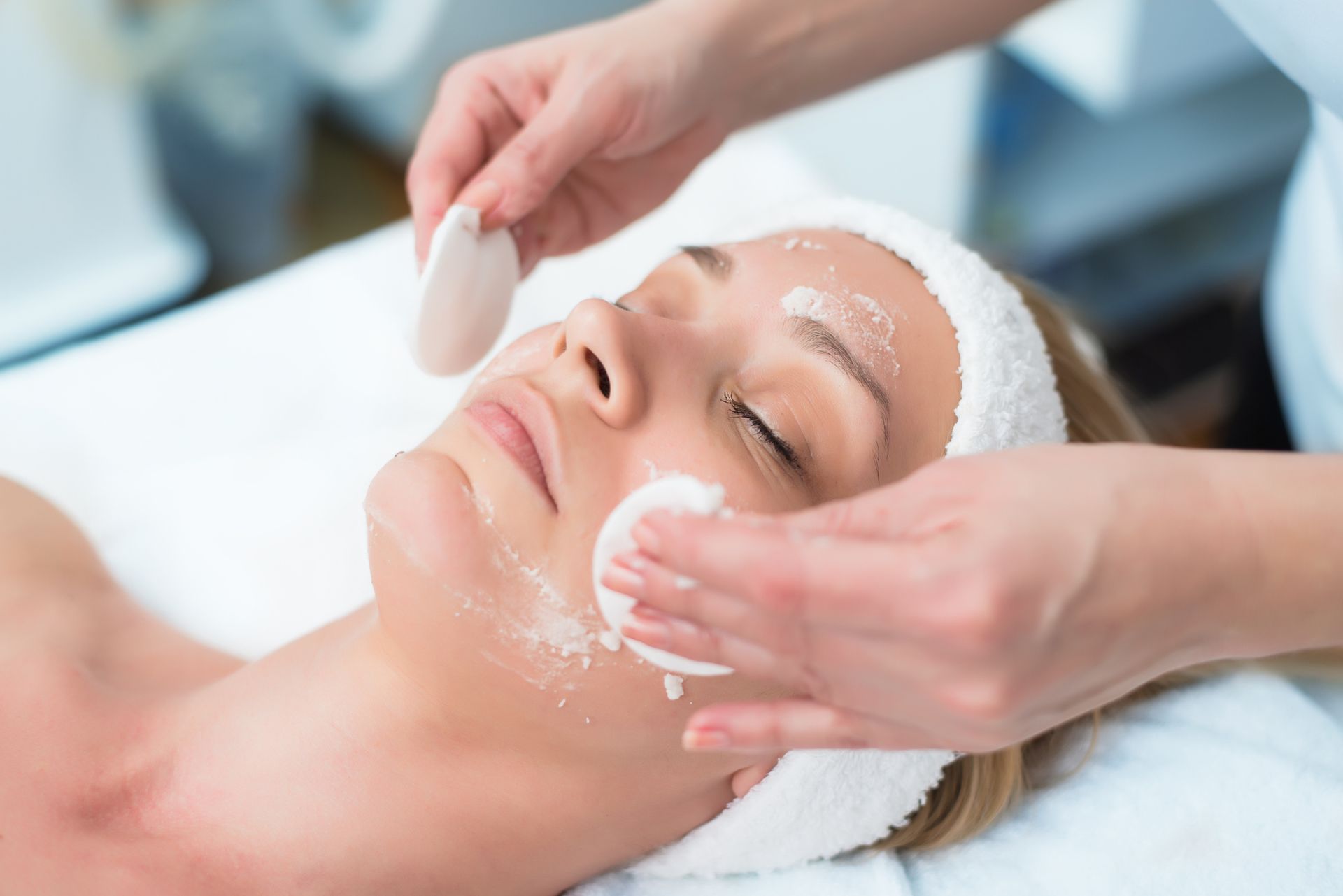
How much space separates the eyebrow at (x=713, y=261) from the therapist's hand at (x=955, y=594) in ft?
1.48

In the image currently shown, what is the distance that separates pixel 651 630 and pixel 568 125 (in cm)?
72

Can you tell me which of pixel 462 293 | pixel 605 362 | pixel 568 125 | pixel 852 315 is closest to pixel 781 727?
pixel 605 362

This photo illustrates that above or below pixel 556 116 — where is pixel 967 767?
below

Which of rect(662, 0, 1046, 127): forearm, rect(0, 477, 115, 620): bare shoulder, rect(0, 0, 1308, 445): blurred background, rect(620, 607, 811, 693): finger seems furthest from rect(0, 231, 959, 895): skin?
rect(0, 0, 1308, 445): blurred background

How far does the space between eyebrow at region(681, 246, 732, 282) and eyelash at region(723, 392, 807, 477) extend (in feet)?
0.54

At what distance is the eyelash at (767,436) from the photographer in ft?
3.30

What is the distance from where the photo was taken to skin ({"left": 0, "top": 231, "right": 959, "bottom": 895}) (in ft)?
3.19

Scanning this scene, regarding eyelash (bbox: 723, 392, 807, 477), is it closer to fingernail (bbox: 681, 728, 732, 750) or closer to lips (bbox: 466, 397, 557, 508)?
lips (bbox: 466, 397, 557, 508)

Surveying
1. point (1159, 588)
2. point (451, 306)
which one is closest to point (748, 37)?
point (451, 306)

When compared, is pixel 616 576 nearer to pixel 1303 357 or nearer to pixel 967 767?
pixel 967 767

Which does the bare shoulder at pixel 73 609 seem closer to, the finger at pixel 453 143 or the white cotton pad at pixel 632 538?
the finger at pixel 453 143

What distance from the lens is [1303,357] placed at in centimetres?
143

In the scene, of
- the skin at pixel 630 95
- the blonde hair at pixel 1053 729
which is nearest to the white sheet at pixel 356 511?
the blonde hair at pixel 1053 729

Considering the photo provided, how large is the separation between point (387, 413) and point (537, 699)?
802 mm
